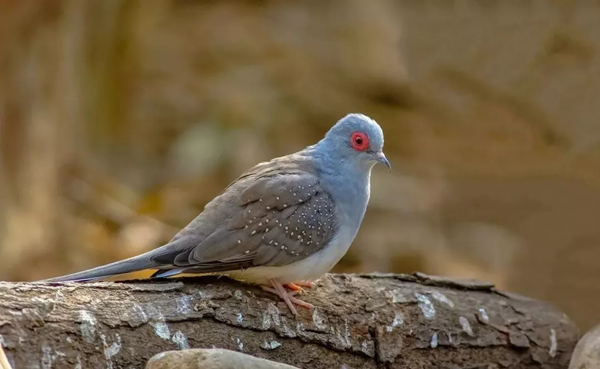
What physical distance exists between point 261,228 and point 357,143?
649 millimetres

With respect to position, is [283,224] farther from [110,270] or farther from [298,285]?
[110,270]

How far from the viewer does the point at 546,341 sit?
4027 mm

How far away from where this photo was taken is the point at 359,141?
3.68 meters

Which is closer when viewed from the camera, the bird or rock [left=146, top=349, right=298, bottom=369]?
rock [left=146, top=349, right=298, bottom=369]

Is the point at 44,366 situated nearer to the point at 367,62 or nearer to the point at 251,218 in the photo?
the point at 251,218

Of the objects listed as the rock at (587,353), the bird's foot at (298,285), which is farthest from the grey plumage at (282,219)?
the rock at (587,353)

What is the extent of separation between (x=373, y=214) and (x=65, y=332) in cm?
619

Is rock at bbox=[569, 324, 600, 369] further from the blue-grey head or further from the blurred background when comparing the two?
the blurred background

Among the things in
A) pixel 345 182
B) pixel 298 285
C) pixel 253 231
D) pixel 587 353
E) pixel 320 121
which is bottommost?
pixel 587 353

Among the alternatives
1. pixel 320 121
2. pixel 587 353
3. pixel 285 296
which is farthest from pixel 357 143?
pixel 320 121

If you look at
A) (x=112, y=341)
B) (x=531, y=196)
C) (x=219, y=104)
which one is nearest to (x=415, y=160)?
(x=531, y=196)

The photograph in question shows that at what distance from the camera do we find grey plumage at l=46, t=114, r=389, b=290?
129 inches

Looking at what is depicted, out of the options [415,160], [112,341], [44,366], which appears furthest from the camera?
[415,160]

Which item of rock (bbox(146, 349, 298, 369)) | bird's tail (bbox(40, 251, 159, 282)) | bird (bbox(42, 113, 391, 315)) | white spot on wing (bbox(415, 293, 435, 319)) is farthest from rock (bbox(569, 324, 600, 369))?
bird's tail (bbox(40, 251, 159, 282))
